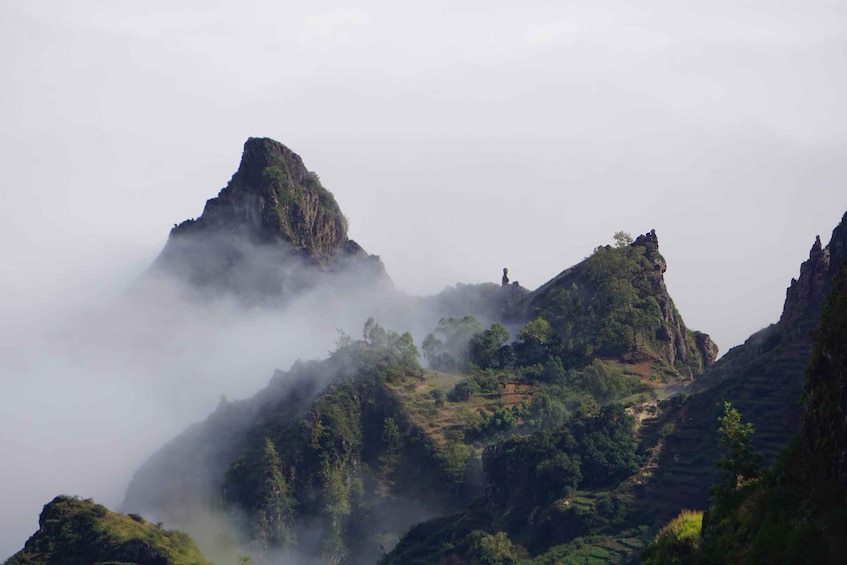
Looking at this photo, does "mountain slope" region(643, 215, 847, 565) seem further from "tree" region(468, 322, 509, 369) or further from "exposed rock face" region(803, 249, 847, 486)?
"tree" region(468, 322, 509, 369)

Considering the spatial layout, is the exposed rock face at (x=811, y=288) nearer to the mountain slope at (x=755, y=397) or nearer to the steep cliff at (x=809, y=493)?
the mountain slope at (x=755, y=397)

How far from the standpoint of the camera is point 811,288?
5950 inches

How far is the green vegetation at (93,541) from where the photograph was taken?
5453 inches

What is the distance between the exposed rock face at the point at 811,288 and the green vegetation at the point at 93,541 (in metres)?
67.5

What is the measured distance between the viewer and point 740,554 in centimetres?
5700

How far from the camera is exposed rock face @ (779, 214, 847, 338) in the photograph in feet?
479

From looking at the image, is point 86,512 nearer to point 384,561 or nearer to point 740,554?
point 384,561

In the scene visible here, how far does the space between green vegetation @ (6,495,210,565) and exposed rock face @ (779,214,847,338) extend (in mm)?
67526

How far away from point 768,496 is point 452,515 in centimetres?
Answer: 10225

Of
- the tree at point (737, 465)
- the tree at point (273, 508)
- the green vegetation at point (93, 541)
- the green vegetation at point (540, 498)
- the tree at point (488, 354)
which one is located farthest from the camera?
the tree at point (488, 354)

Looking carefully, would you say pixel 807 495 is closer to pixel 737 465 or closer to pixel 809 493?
pixel 809 493

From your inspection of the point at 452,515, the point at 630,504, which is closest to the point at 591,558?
the point at 630,504

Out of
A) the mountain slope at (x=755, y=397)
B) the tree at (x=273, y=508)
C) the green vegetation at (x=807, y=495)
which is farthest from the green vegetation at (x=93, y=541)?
the green vegetation at (x=807, y=495)

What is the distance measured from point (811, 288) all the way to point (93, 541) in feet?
261
